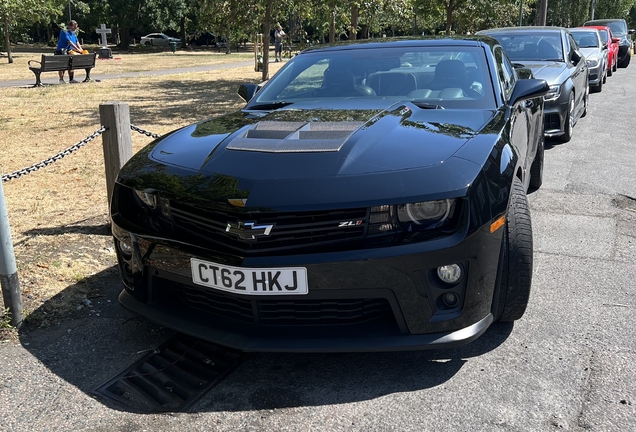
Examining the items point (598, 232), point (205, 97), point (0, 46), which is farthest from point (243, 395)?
point (0, 46)

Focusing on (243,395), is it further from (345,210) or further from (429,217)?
(429,217)

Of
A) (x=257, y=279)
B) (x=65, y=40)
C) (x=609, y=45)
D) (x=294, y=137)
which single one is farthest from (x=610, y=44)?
(x=257, y=279)

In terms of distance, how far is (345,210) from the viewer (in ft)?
8.21

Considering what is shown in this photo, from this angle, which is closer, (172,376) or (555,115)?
(172,376)

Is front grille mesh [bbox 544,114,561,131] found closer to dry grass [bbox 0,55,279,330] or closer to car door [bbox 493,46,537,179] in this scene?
car door [bbox 493,46,537,179]

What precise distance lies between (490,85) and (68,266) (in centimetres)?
304

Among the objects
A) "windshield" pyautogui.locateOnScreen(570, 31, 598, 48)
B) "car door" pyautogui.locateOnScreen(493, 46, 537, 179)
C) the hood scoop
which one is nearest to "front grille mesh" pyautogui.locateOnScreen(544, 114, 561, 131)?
"car door" pyautogui.locateOnScreen(493, 46, 537, 179)

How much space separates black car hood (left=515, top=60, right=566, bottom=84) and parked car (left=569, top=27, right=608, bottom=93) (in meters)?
5.32

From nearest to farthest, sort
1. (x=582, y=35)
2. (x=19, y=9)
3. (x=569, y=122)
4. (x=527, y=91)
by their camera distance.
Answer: (x=527, y=91)
(x=569, y=122)
(x=582, y=35)
(x=19, y=9)

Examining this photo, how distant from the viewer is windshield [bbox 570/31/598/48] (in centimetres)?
1442

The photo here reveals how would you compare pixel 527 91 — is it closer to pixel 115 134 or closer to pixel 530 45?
pixel 115 134

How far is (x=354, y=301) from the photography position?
2.65m

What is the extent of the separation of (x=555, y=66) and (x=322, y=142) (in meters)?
6.61

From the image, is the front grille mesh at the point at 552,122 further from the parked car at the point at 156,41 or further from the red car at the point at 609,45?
the parked car at the point at 156,41
